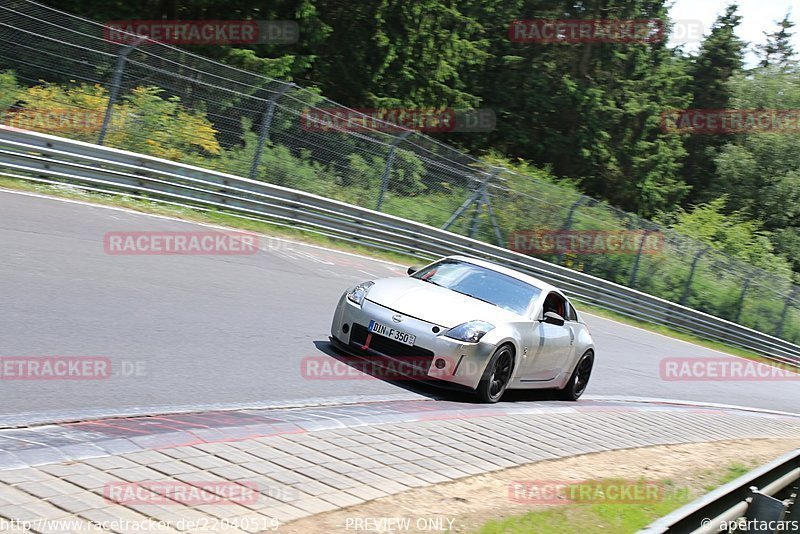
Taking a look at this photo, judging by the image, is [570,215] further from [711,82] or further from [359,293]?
[711,82]

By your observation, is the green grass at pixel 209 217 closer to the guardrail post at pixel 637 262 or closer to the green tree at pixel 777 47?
the guardrail post at pixel 637 262

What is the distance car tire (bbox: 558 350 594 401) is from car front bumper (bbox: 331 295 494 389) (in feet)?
8.16

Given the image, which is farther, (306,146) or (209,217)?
(306,146)

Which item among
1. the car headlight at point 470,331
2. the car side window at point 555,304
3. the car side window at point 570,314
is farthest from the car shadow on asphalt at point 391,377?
the car side window at point 570,314

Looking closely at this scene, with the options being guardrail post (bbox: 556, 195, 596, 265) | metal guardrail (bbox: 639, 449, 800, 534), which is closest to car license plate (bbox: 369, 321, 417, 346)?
metal guardrail (bbox: 639, 449, 800, 534)

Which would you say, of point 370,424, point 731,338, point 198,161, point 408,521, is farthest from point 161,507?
point 731,338

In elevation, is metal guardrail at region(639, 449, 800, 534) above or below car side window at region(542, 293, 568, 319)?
below

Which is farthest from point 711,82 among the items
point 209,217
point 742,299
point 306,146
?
point 209,217

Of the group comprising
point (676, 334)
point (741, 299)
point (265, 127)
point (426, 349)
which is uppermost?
point (265, 127)

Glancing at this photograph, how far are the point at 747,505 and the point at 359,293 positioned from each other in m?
5.05

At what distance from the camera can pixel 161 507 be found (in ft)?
15.5

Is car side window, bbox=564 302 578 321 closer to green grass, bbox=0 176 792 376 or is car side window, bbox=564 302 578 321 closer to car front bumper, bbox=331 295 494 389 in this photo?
car front bumper, bbox=331 295 494 389

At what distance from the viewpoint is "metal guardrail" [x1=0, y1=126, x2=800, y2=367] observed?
48.0ft

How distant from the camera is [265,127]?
18.2m
